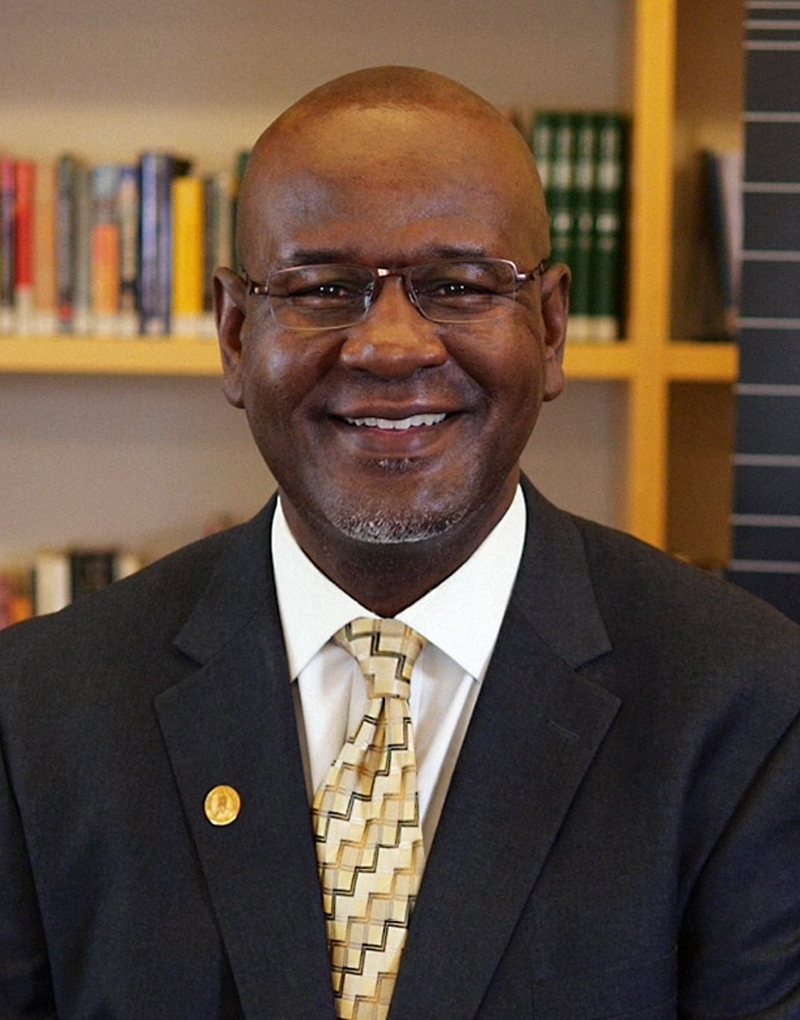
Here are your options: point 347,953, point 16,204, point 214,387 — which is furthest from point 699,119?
point 347,953

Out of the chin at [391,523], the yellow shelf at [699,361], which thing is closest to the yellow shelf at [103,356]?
the yellow shelf at [699,361]

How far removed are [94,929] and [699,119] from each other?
1.72 metres

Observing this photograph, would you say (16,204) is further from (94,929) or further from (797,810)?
(797,810)

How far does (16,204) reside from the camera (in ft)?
7.75

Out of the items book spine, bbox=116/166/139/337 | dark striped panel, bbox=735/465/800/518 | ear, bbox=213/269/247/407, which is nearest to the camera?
ear, bbox=213/269/247/407

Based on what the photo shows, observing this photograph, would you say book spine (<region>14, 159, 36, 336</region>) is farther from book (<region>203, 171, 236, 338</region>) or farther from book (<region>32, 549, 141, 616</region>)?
book (<region>32, 549, 141, 616</region>)

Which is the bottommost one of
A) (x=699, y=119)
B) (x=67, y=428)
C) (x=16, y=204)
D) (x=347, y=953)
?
(x=347, y=953)

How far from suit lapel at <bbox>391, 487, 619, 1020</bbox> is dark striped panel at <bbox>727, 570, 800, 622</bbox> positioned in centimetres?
63

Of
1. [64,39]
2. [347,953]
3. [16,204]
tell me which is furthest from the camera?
[64,39]

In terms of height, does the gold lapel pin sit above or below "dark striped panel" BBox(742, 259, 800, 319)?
below

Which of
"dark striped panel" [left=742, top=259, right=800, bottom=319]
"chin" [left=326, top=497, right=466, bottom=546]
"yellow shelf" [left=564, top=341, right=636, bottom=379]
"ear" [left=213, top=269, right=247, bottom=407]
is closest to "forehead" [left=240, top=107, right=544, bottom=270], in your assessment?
"ear" [left=213, top=269, right=247, bottom=407]

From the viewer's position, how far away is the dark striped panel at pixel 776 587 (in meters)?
1.95

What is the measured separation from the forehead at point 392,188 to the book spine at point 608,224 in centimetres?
100

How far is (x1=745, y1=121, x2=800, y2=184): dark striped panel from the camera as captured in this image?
1.95 meters
